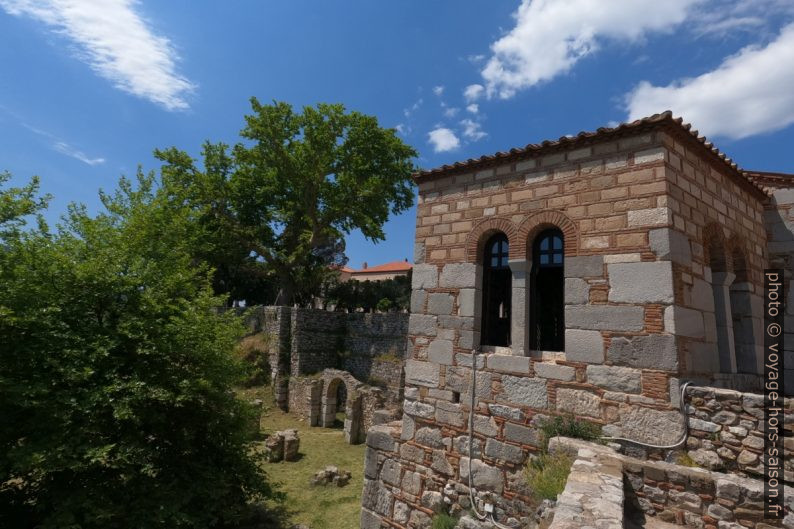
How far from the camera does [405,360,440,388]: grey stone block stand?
622 cm

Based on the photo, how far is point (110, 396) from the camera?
22.7ft

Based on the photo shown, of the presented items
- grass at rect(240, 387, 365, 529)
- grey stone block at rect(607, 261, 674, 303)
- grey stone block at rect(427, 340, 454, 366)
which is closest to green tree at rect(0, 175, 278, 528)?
grass at rect(240, 387, 365, 529)

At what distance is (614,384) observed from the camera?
4711 mm

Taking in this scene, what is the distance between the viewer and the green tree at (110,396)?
6516mm

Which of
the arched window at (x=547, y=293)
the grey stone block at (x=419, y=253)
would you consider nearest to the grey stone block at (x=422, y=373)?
the arched window at (x=547, y=293)

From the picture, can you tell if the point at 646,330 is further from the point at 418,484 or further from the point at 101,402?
the point at 101,402

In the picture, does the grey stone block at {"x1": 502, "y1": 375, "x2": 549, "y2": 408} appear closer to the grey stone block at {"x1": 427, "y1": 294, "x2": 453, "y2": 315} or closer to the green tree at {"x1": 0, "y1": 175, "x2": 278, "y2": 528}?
the grey stone block at {"x1": 427, "y1": 294, "x2": 453, "y2": 315}

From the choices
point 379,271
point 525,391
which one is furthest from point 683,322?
point 379,271

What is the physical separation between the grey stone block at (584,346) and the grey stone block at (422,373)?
77.5 inches

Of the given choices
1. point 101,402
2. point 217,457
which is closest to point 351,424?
point 217,457

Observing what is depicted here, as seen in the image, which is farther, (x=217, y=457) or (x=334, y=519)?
(x=334, y=519)

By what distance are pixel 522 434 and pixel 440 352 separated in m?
1.59

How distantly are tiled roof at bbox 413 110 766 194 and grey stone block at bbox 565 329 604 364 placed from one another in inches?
98.0

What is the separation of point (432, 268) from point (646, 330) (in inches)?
121
